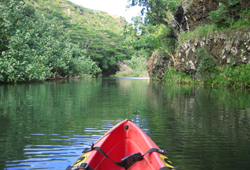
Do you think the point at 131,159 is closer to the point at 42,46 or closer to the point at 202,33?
the point at 202,33

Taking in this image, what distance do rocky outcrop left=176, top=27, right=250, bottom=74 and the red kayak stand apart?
47.2ft

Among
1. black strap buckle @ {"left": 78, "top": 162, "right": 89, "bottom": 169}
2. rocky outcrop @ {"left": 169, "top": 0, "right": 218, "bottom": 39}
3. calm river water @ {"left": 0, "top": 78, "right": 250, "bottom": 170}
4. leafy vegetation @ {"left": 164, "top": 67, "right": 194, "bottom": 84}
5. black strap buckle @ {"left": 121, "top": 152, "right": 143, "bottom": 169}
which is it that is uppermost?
rocky outcrop @ {"left": 169, "top": 0, "right": 218, "bottom": 39}

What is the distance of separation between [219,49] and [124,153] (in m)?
16.5

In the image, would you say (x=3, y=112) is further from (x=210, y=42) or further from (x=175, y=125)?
(x=210, y=42)

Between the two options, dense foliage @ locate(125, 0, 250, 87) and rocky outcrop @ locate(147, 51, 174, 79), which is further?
rocky outcrop @ locate(147, 51, 174, 79)

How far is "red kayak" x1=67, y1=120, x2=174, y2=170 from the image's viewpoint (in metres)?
2.61

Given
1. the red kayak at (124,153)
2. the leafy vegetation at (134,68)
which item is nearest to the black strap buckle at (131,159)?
the red kayak at (124,153)

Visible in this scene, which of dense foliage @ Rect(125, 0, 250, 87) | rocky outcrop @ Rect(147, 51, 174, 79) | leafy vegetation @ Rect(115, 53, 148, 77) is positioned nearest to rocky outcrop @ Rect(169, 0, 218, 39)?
dense foliage @ Rect(125, 0, 250, 87)

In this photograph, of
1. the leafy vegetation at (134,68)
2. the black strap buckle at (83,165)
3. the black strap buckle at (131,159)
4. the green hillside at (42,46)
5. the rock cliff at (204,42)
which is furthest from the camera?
the leafy vegetation at (134,68)

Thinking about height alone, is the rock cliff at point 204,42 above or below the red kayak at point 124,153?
above

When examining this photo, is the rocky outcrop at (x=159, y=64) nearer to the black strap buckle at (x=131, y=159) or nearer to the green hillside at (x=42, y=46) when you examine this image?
the green hillside at (x=42, y=46)

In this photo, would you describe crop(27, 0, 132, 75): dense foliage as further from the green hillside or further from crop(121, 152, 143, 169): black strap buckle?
crop(121, 152, 143, 169): black strap buckle

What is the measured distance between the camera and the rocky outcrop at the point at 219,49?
15.6 meters

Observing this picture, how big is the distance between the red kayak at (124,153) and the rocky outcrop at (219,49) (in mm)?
14383
